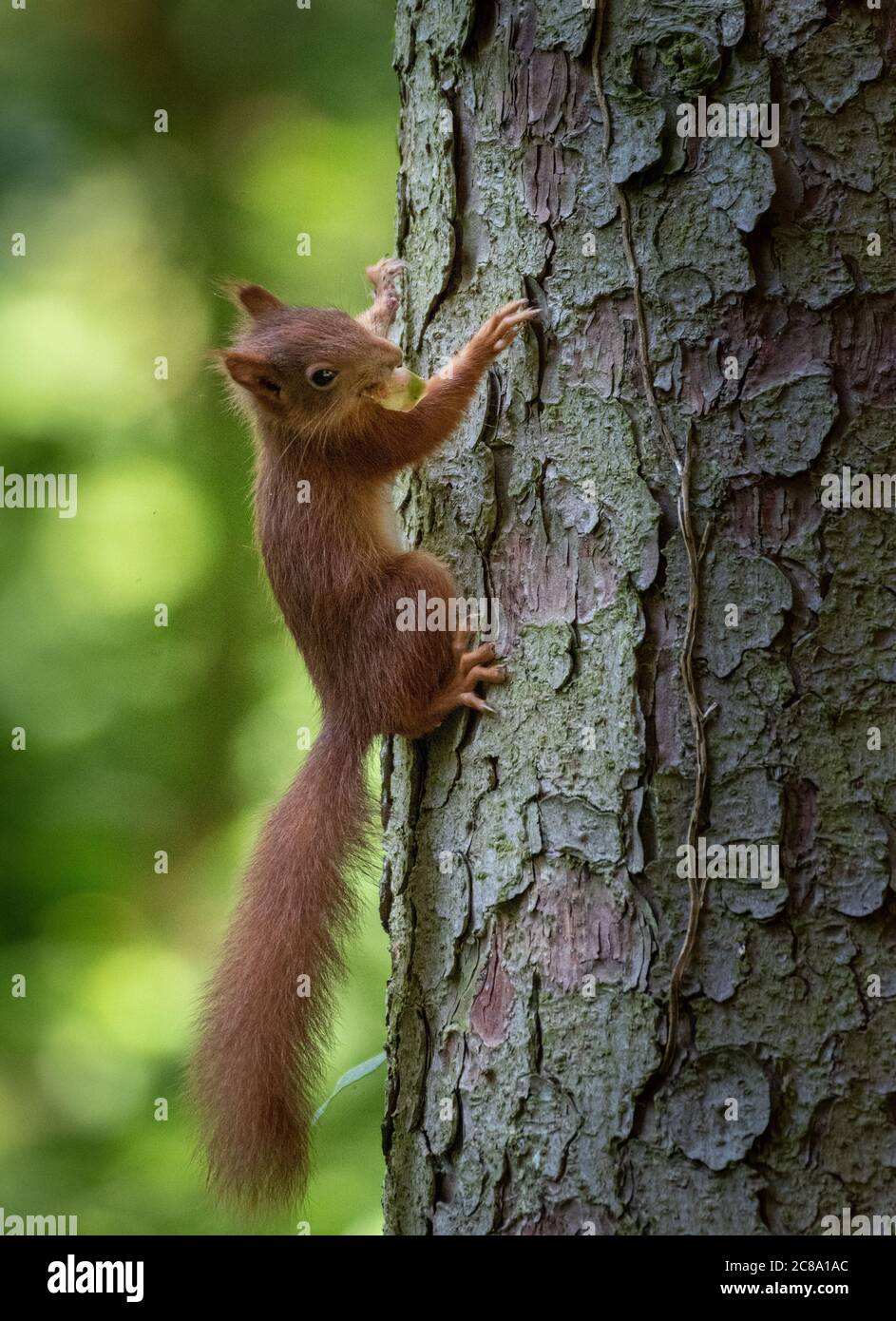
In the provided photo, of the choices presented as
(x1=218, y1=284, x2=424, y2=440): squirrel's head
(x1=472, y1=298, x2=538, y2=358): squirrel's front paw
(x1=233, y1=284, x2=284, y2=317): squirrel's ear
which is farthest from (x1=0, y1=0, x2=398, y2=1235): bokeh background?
(x1=472, y1=298, x2=538, y2=358): squirrel's front paw

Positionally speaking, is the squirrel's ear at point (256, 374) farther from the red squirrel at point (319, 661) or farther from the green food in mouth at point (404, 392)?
the green food in mouth at point (404, 392)

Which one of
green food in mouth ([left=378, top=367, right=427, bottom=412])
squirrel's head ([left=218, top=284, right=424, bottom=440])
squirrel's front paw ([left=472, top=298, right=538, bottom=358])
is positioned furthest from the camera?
squirrel's head ([left=218, top=284, right=424, bottom=440])

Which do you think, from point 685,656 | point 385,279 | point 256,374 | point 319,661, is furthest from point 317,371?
point 685,656

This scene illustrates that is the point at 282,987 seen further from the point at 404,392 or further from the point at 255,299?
the point at 255,299

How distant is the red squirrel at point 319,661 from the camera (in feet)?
5.20

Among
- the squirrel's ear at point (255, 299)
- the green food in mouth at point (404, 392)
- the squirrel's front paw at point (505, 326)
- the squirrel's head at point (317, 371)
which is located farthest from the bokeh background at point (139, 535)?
the squirrel's front paw at point (505, 326)

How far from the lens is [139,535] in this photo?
2.75 metres

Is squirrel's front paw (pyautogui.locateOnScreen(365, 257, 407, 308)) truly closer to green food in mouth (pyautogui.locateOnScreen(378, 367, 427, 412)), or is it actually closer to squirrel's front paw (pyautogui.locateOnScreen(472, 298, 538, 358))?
green food in mouth (pyautogui.locateOnScreen(378, 367, 427, 412))

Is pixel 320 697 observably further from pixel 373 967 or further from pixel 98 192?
pixel 98 192

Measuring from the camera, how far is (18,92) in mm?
2799

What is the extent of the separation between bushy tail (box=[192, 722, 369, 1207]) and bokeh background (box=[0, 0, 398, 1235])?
91cm

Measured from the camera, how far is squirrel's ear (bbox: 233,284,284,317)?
6.86 ft

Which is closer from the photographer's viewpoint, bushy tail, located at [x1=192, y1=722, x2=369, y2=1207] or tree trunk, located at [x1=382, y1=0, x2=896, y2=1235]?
tree trunk, located at [x1=382, y1=0, x2=896, y2=1235]
